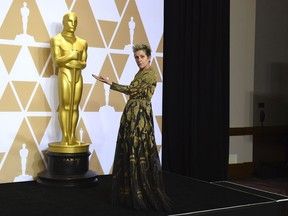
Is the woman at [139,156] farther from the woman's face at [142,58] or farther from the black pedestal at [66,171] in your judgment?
the black pedestal at [66,171]

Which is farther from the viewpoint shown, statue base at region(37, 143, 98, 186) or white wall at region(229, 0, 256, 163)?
white wall at region(229, 0, 256, 163)

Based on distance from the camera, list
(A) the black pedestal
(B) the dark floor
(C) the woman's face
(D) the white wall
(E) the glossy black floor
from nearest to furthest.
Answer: (E) the glossy black floor → (C) the woman's face → (A) the black pedestal → (B) the dark floor → (D) the white wall

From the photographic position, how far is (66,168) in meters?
1.95

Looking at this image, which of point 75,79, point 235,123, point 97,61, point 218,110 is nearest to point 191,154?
point 218,110

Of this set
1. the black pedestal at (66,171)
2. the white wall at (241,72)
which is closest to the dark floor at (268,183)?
the white wall at (241,72)

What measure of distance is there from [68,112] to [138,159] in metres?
0.59

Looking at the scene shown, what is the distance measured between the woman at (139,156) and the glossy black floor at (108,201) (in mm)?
52

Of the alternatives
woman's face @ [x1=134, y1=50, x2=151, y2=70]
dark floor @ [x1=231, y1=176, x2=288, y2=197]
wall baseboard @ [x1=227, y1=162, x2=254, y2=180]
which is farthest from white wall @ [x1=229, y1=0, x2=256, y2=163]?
woman's face @ [x1=134, y1=50, x2=151, y2=70]

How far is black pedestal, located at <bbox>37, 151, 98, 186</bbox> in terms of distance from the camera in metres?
1.93

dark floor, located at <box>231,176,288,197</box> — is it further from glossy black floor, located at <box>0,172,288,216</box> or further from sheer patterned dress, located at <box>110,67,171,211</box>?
sheer patterned dress, located at <box>110,67,171,211</box>

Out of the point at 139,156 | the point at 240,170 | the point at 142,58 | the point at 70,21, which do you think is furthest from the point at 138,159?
the point at 240,170

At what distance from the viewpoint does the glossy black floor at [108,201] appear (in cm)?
154

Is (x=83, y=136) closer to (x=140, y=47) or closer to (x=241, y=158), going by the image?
(x=140, y=47)

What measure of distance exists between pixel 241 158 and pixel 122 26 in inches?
61.5
